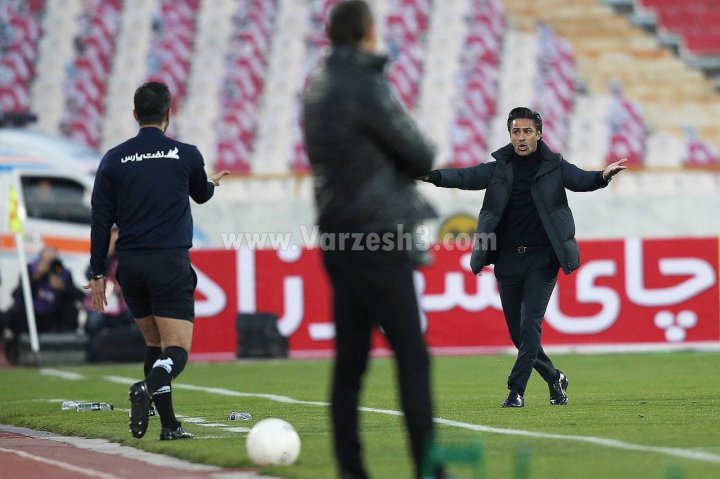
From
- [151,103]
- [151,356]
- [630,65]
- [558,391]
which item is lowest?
[558,391]

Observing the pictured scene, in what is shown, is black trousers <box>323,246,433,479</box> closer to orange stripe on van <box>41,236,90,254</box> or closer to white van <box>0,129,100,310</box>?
white van <box>0,129,100,310</box>

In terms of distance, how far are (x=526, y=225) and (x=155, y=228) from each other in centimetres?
297

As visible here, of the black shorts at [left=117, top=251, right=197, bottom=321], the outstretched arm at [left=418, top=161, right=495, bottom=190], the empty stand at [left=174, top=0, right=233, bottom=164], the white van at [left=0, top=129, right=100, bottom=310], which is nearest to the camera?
the black shorts at [left=117, top=251, right=197, bottom=321]

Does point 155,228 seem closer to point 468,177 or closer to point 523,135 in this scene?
point 468,177

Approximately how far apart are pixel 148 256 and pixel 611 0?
24.1m

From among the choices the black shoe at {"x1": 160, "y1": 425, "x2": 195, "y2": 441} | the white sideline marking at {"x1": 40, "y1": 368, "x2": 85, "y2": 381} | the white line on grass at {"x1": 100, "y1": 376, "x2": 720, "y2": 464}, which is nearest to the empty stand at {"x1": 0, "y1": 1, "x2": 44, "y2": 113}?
the white sideline marking at {"x1": 40, "y1": 368, "x2": 85, "y2": 381}

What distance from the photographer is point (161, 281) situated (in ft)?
27.8

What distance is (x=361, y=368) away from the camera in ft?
20.3

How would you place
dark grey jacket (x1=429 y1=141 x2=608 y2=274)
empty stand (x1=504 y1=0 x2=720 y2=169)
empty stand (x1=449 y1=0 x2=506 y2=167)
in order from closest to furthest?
dark grey jacket (x1=429 y1=141 x2=608 y2=274), empty stand (x1=449 y1=0 x2=506 y2=167), empty stand (x1=504 y1=0 x2=720 y2=169)

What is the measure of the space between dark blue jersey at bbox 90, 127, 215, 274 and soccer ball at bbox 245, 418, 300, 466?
65.3 inches

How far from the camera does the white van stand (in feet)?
73.3

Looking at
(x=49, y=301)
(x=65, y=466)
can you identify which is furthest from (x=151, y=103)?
(x=49, y=301)

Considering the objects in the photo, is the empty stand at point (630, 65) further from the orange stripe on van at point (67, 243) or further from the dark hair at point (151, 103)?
the dark hair at point (151, 103)

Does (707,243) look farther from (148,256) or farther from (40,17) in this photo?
(40,17)
